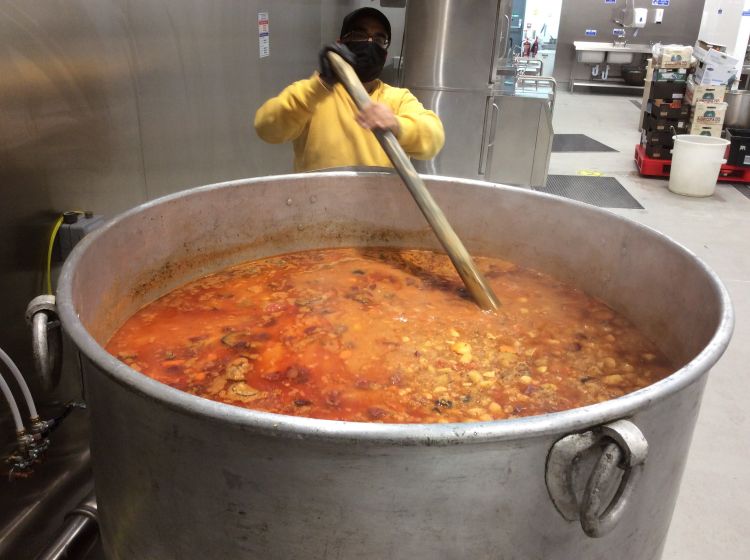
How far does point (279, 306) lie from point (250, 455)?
2.67 feet

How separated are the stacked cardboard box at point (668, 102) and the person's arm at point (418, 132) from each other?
3981mm

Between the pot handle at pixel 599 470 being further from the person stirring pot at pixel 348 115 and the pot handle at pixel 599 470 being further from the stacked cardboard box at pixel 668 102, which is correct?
the stacked cardboard box at pixel 668 102

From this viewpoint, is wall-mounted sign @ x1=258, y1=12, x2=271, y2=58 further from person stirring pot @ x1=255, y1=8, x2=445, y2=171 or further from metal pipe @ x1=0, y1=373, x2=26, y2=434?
metal pipe @ x1=0, y1=373, x2=26, y2=434

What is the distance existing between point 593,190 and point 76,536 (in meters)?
4.58

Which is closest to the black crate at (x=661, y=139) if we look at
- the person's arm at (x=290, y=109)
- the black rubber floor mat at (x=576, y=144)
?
the black rubber floor mat at (x=576, y=144)

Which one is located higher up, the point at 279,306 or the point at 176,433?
the point at 176,433

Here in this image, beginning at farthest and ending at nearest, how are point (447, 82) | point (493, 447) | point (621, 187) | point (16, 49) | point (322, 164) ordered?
point (621, 187) → point (447, 82) → point (322, 164) → point (16, 49) → point (493, 447)

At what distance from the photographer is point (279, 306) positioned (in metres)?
1.53

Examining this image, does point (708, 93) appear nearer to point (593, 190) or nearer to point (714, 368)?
point (593, 190)

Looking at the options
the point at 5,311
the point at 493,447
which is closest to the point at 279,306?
the point at 5,311

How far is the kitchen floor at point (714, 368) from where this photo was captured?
1.95 meters

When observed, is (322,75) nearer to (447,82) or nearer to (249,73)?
(249,73)

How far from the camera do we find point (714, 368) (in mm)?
2766

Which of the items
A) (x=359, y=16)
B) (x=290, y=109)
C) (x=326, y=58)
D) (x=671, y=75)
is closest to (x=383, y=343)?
(x=326, y=58)
